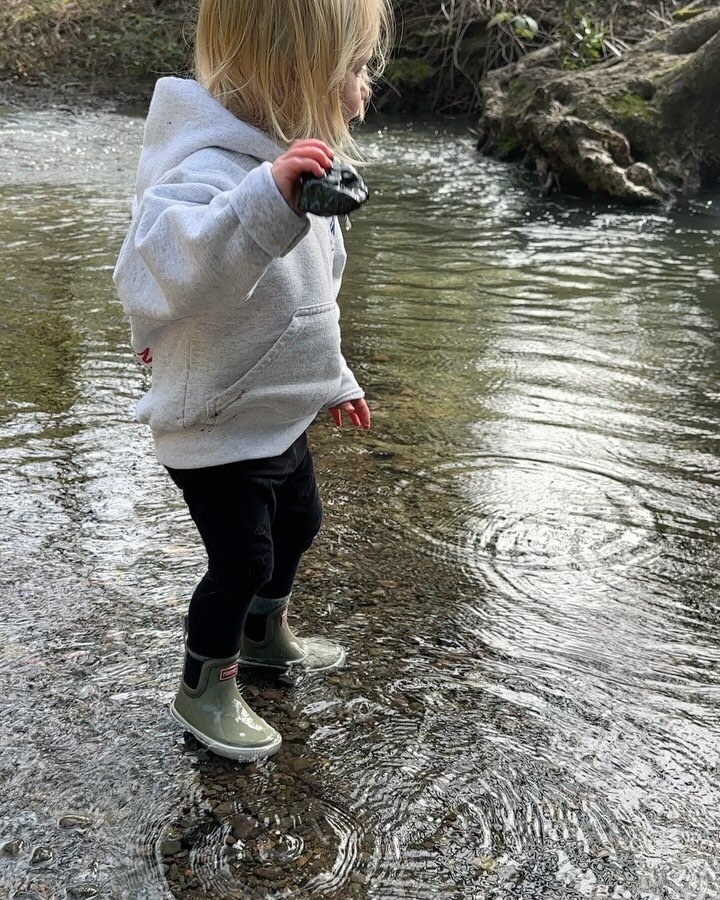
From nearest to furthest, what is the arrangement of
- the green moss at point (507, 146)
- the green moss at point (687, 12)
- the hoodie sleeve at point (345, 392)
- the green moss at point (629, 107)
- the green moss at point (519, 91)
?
the hoodie sleeve at point (345, 392), the green moss at point (629, 107), the green moss at point (519, 91), the green moss at point (507, 146), the green moss at point (687, 12)

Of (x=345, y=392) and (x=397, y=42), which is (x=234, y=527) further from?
(x=397, y=42)

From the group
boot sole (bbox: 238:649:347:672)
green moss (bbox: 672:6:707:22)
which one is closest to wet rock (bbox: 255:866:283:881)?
boot sole (bbox: 238:649:347:672)

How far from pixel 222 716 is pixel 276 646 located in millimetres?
316

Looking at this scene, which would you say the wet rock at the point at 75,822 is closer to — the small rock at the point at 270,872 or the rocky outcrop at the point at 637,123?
the small rock at the point at 270,872

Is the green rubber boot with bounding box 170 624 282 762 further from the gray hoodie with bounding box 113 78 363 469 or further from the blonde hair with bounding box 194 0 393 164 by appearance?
the blonde hair with bounding box 194 0 393 164

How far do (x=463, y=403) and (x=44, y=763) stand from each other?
100 inches

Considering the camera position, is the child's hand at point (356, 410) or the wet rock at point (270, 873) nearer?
the wet rock at point (270, 873)

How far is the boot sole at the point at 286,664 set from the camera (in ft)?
8.16

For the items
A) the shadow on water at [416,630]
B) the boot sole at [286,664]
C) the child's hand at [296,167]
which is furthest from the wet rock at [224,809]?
the child's hand at [296,167]

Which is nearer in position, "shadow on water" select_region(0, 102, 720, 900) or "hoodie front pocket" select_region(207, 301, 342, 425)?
"shadow on water" select_region(0, 102, 720, 900)

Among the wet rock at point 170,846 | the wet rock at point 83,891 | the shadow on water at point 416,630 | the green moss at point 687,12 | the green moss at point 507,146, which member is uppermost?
the green moss at point 687,12

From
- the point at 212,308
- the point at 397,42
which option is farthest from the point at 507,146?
the point at 212,308

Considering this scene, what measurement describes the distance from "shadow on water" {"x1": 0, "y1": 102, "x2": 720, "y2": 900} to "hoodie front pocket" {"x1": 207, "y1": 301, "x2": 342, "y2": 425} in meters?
0.73

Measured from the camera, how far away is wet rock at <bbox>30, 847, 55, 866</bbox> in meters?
1.83
